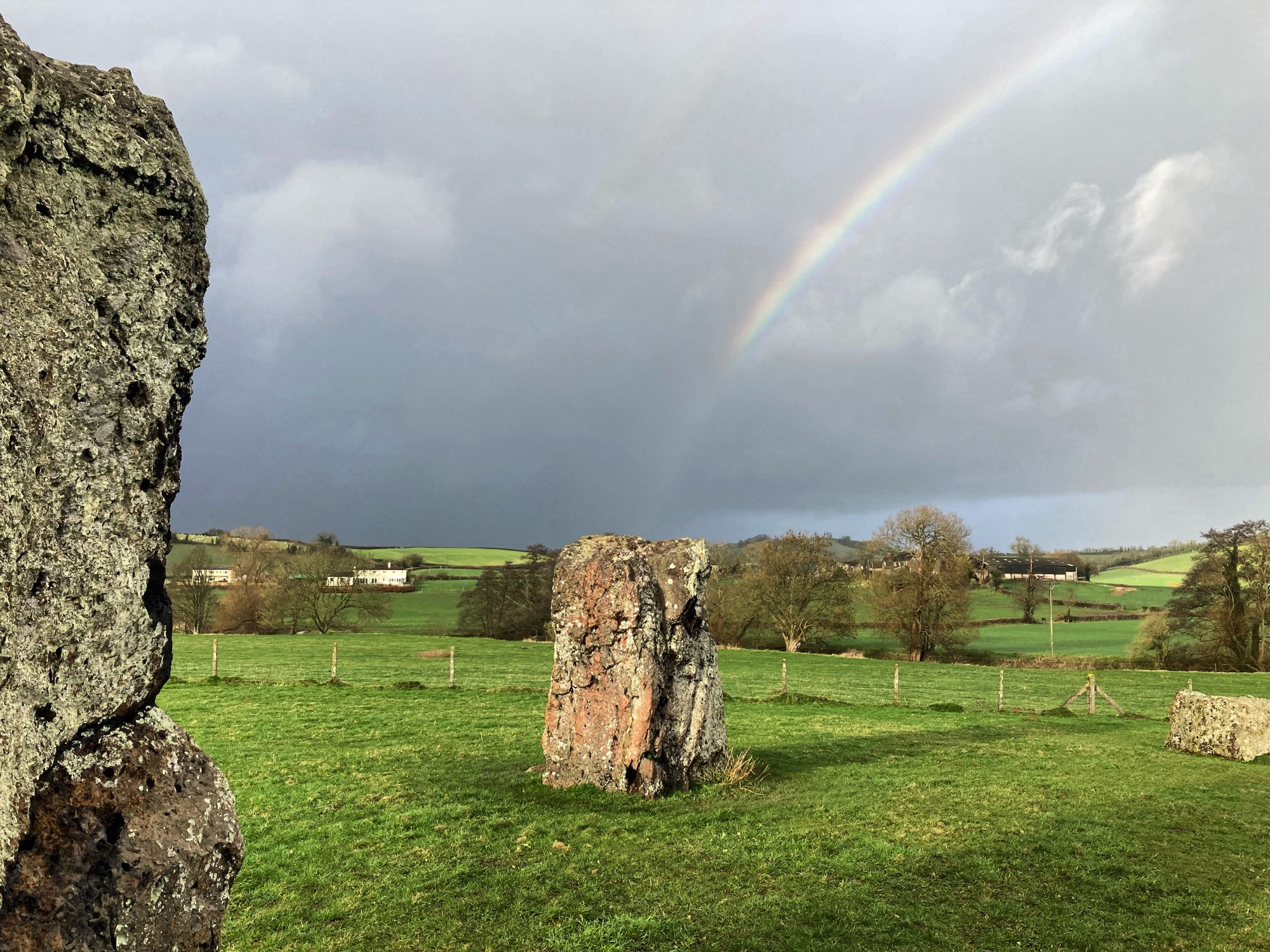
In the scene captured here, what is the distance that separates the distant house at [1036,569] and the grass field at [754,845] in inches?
2484

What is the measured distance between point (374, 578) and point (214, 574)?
16.4 m

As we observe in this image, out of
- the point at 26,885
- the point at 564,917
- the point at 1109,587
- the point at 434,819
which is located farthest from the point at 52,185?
the point at 1109,587

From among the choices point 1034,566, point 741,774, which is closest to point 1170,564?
point 1034,566

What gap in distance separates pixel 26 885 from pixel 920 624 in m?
54.3

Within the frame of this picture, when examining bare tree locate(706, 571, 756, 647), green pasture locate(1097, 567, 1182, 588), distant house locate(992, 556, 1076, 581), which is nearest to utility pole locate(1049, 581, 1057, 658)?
distant house locate(992, 556, 1076, 581)

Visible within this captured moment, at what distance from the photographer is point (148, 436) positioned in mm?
3645

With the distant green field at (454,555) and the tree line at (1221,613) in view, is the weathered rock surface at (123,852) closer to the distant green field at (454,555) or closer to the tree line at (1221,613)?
the tree line at (1221,613)

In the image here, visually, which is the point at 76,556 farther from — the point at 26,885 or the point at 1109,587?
the point at 1109,587

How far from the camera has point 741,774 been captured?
1327 centimetres

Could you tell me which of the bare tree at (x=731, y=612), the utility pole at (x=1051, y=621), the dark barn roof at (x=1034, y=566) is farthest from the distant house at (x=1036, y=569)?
the bare tree at (x=731, y=612)

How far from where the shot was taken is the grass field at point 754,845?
25.3 feet

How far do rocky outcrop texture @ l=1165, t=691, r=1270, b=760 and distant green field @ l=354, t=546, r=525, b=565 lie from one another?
293ft

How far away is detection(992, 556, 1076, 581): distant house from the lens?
80312mm

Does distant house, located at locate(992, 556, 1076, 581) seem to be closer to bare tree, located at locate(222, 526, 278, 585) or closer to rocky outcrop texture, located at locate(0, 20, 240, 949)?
bare tree, located at locate(222, 526, 278, 585)
